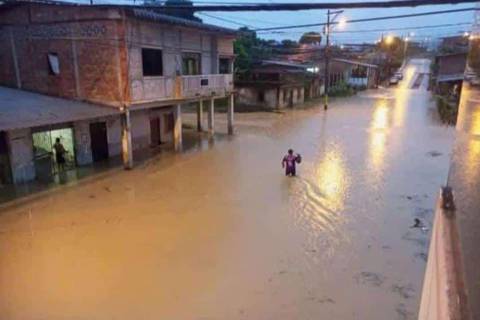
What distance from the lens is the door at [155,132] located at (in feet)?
67.6

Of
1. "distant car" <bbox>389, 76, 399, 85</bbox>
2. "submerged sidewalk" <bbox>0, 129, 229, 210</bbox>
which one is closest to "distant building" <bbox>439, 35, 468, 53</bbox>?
"submerged sidewalk" <bbox>0, 129, 229, 210</bbox>

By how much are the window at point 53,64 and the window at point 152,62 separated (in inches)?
135

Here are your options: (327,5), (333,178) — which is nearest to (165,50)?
(333,178)

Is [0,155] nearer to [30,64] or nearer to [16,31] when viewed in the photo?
[30,64]

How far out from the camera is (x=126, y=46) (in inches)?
589

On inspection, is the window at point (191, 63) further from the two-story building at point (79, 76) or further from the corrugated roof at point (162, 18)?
the corrugated roof at point (162, 18)

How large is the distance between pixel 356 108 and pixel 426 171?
72.6 feet

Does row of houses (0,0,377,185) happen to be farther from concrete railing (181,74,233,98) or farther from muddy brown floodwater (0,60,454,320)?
muddy brown floodwater (0,60,454,320)

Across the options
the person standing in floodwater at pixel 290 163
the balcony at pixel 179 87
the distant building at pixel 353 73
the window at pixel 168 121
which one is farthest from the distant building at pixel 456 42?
the distant building at pixel 353 73

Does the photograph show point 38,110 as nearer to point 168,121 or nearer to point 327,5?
point 168,121

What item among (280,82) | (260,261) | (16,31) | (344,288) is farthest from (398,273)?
(280,82)

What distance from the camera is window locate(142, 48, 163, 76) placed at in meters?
16.8

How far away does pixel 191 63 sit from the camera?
20.4m

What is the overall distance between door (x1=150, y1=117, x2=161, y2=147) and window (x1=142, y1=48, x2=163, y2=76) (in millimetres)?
3563
